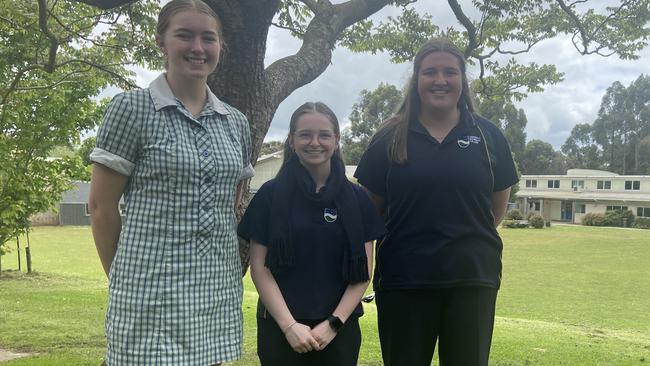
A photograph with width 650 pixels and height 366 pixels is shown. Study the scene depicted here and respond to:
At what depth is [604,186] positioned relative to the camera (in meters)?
50.8

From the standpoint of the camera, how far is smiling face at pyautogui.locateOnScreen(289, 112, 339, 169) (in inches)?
108

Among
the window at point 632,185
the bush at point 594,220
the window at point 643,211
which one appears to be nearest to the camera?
the bush at point 594,220

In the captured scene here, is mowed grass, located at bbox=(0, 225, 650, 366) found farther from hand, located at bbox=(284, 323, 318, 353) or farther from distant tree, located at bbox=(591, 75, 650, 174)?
distant tree, located at bbox=(591, 75, 650, 174)

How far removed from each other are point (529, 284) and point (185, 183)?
50.0ft

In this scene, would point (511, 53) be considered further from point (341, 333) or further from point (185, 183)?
point (185, 183)

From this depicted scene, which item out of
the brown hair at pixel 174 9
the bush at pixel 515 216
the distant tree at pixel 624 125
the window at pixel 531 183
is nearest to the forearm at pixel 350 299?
the brown hair at pixel 174 9

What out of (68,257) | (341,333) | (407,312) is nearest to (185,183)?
(341,333)

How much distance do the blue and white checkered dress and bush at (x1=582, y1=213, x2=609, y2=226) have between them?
4917 cm

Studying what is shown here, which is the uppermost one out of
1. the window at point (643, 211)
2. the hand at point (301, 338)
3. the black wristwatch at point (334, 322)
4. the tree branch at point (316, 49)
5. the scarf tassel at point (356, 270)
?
the tree branch at point (316, 49)

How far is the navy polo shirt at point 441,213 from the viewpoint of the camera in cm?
277

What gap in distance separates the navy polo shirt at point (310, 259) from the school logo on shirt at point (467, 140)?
66 cm

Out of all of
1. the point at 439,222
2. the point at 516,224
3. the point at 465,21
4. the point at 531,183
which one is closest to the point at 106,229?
the point at 439,222

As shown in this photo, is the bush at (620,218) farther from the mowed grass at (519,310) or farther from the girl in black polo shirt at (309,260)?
the girl in black polo shirt at (309,260)

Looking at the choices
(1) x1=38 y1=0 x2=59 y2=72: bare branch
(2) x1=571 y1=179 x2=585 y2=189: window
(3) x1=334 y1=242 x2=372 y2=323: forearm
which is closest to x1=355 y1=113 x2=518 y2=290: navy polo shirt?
(3) x1=334 y1=242 x2=372 y2=323: forearm
